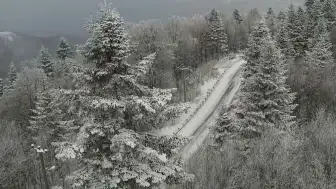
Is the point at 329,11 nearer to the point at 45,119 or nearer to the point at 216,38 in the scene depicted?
the point at 216,38

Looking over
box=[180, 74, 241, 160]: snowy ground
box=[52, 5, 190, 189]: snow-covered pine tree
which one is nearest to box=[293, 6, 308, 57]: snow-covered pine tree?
box=[180, 74, 241, 160]: snowy ground

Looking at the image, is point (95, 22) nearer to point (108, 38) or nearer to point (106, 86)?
point (108, 38)

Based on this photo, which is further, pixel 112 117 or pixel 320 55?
pixel 320 55

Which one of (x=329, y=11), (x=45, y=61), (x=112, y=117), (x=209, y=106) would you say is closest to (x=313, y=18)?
(x=329, y=11)

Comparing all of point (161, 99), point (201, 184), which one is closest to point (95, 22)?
point (161, 99)

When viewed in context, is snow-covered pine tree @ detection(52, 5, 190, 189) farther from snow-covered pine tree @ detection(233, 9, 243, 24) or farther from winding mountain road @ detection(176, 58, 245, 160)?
snow-covered pine tree @ detection(233, 9, 243, 24)

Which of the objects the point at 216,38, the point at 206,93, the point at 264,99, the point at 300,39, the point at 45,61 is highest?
the point at 216,38
